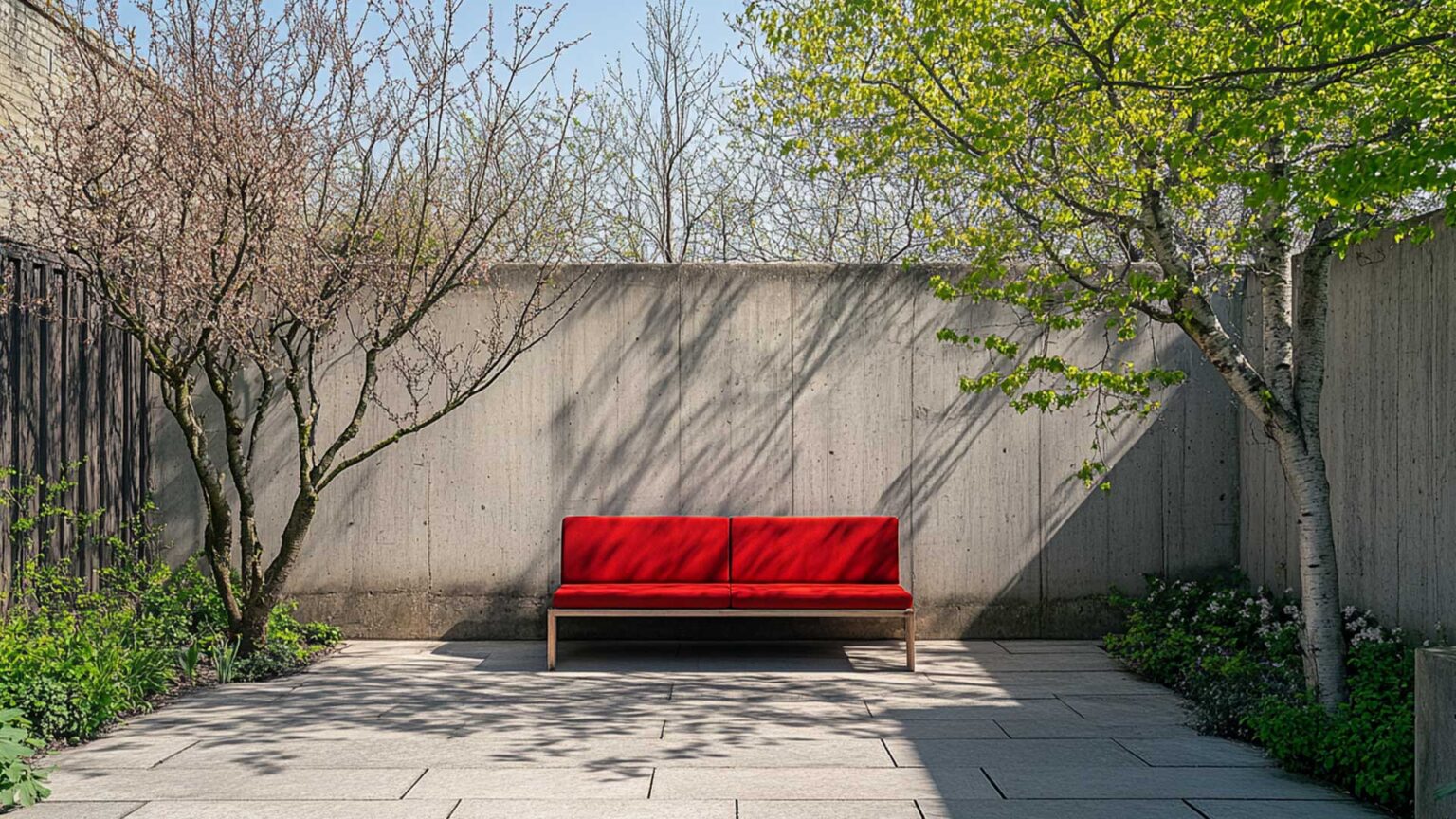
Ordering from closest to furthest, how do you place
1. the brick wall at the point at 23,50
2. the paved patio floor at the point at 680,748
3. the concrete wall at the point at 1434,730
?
the concrete wall at the point at 1434,730, the paved patio floor at the point at 680,748, the brick wall at the point at 23,50

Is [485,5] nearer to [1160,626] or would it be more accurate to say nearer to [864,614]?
[864,614]

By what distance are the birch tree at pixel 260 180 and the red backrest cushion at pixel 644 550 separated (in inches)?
53.2

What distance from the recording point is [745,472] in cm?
857

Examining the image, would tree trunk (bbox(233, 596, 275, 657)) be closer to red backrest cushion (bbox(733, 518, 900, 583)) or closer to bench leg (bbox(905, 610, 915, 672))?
red backrest cushion (bbox(733, 518, 900, 583))

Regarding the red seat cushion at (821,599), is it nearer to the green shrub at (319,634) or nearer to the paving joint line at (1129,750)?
the paving joint line at (1129,750)

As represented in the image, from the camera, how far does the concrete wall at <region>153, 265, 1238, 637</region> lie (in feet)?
28.0

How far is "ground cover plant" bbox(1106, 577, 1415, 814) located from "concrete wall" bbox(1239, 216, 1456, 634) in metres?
0.31

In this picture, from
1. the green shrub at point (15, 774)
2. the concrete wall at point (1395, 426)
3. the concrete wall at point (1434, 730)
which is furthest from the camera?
the concrete wall at point (1395, 426)

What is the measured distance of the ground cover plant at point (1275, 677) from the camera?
4805 millimetres

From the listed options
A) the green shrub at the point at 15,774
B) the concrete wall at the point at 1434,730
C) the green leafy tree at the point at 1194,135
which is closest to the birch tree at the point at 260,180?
the green leafy tree at the point at 1194,135

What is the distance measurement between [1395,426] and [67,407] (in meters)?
7.29

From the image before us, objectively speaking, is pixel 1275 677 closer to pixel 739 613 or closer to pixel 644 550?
pixel 739 613

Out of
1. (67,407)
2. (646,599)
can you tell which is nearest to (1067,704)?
(646,599)

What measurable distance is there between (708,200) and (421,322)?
21.0ft
